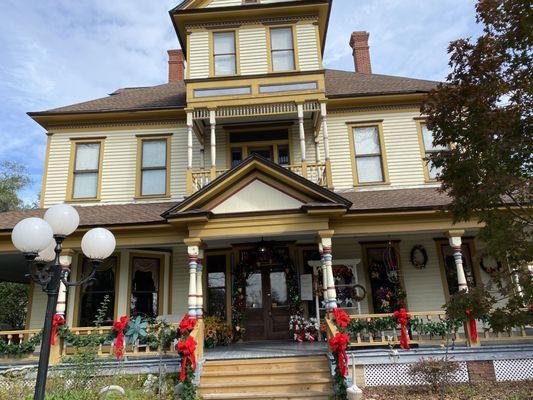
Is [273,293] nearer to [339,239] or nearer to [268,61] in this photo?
[339,239]

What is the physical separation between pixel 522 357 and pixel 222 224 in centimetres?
764

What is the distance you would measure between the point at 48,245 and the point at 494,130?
653 cm

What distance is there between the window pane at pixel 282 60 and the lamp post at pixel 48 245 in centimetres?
944

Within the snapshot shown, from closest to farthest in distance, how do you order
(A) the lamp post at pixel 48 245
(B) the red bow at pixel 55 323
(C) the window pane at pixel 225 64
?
(A) the lamp post at pixel 48 245, (B) the red bow at pixel 55 323, (C) the window pane at pixel 225 64

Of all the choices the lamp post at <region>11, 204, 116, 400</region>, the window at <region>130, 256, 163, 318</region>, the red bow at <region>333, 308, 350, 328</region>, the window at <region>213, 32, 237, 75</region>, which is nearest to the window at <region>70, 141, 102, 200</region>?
the window at <region>130, 256, 163, 318</region>

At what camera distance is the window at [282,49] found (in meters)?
13.3

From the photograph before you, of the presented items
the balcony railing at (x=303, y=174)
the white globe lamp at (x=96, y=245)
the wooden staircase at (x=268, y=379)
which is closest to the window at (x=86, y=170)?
the balcony railing at (x=303, y=174)

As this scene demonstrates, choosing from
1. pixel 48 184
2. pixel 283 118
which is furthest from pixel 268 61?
pixel 48 184

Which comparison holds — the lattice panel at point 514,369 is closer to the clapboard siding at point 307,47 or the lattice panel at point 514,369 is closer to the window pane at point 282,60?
the clapboard siding at point 307,47

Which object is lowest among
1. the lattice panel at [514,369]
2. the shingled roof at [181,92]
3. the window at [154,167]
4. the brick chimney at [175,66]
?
the lattice panel at [514,369]

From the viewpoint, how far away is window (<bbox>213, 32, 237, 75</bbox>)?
1339 centimetres

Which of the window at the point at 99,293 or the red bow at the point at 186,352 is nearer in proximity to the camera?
the red bow at the point at 186,352

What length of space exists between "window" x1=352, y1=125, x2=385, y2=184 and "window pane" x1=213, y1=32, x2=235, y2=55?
5060 millimetres

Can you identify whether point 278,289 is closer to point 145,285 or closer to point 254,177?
point 254,177
